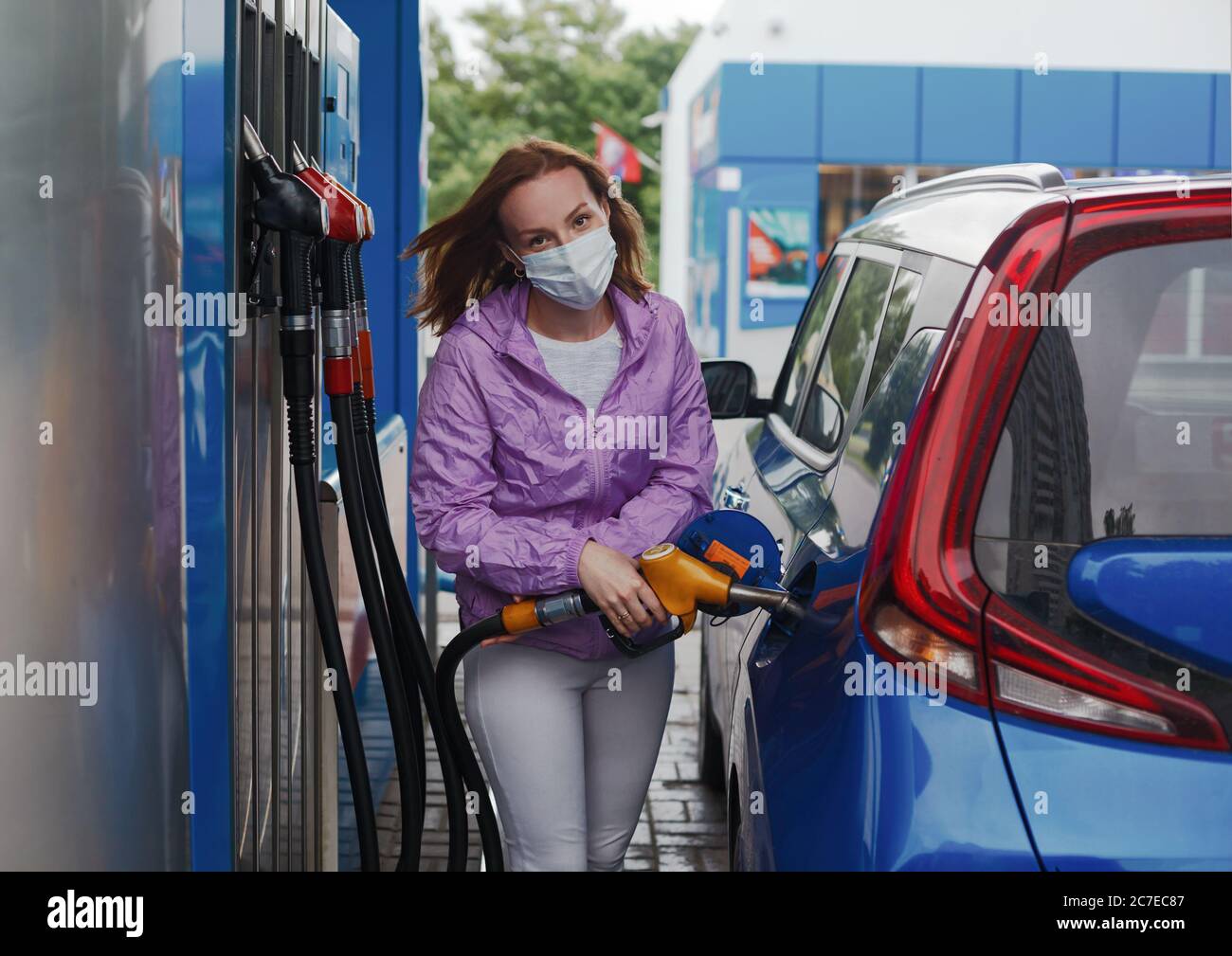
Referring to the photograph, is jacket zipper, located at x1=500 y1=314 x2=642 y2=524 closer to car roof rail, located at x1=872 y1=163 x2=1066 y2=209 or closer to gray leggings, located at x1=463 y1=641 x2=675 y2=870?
gray leggings, located at x1=463 y1=641 x2=675 y2=870

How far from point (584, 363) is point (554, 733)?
0.70 metres

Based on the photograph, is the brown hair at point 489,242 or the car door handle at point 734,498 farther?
the car door handle at point 734,498

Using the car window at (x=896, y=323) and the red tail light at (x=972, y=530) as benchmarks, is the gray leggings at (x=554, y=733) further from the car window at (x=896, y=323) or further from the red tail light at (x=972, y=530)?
the red tail light at (x=972, y=530)

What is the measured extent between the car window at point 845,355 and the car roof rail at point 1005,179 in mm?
205

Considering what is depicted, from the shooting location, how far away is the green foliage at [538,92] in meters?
49.0

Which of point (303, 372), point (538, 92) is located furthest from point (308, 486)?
point (538, 92)

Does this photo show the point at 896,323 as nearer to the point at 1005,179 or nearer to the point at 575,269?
the point at 1005,179

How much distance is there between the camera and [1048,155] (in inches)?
837

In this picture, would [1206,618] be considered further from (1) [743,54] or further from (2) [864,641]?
(1) [743,54]

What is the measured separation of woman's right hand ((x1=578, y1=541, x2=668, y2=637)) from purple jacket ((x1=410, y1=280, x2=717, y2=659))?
1.4 inches

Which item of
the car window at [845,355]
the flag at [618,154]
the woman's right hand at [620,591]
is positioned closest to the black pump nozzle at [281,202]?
the woman's right hand at [620,591]

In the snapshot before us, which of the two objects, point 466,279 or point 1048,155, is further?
point 1048,155
